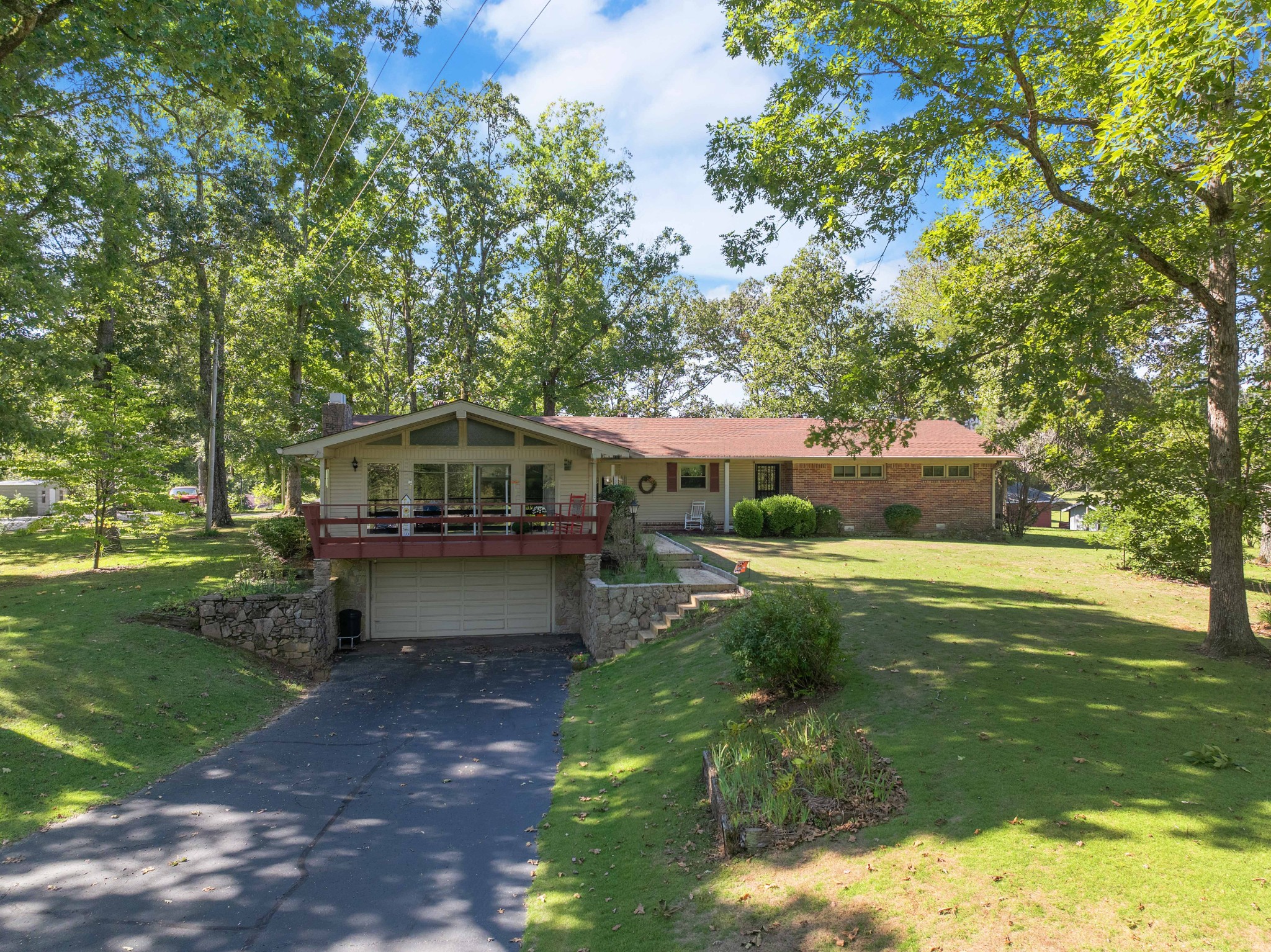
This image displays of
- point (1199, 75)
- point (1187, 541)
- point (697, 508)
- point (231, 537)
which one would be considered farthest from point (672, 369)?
point (1199, 75)

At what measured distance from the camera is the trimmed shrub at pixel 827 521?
2488 centimetres

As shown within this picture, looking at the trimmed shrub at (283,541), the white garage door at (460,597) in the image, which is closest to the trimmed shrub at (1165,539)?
the white garage door at (460,597)

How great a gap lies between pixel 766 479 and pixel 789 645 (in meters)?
18.4

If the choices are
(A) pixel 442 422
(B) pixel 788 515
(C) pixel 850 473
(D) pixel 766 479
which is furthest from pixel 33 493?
(C) pixel 850 473

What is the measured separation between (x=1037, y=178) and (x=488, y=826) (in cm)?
1206

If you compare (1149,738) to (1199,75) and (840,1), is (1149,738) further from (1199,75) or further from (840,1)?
(840,1)

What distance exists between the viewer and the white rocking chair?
25.2 meters

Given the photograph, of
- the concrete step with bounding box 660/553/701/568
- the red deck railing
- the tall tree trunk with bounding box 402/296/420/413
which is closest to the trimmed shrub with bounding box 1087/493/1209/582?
the concrete step with bounding box 660/553/701/568

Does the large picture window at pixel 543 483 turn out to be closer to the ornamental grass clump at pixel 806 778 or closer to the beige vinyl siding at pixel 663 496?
the beige vinyl siding at pixel 663 496

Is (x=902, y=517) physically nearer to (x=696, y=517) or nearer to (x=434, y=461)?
(x=696, y=517)

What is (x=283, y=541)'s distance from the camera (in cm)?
1698

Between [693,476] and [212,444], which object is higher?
[212,444]

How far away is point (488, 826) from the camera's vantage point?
7.25 meters

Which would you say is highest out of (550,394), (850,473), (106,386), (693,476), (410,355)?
(410,355)
